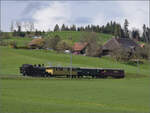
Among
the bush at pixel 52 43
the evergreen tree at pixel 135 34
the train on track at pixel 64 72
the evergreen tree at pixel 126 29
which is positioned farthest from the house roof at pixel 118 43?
the train on track at pixel 64 72

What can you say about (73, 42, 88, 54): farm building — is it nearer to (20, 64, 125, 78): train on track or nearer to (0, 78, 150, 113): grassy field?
(20, 64, 125, 78): train on track

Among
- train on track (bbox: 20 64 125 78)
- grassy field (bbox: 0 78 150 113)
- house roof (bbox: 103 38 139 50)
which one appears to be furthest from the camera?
house roof (bbox: 103 38 139 50)

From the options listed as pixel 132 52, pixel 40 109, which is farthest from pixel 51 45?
pixel 40 109

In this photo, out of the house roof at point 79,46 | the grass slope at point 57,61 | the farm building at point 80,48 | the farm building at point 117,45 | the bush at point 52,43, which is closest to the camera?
the grass slope at point 57,61

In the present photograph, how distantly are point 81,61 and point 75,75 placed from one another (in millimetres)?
35555

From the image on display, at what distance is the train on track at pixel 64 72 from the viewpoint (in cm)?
6203

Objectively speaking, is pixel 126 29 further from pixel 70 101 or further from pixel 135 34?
pixel 70 101

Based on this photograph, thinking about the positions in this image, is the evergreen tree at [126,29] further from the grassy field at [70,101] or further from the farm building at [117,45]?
the grassy field at [70,101]

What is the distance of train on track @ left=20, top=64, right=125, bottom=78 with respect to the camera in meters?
62.0

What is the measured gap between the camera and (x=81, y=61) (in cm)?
10081

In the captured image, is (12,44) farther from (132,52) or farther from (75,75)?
(75,75)

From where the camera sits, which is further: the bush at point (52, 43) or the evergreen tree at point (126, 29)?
the evergreen tree at point (126, 29)

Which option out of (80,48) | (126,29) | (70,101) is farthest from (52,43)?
(70,101)

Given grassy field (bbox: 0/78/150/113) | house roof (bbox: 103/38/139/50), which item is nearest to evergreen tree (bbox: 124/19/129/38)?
house roof (bbox: 103/38/139/50)
